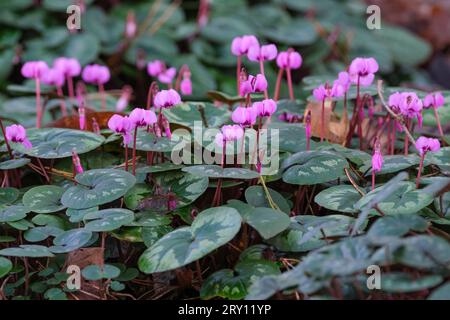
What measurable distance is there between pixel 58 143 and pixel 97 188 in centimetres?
26

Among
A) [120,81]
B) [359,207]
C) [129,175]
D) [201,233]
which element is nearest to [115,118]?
[129,175]

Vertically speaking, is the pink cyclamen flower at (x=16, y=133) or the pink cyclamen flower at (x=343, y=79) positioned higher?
the pink cyclamen flower at (x=343, y=79)

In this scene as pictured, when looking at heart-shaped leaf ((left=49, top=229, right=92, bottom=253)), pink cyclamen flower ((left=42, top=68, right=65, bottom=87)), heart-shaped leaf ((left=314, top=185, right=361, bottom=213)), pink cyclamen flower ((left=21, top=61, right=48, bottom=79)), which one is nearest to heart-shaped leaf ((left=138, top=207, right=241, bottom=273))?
heart-shaped leaf ((left=49, top=229, right=92, bottom=253))

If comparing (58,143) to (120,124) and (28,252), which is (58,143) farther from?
(28,252)

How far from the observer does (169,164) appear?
1.70 metres

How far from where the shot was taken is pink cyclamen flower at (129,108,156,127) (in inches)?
61.8

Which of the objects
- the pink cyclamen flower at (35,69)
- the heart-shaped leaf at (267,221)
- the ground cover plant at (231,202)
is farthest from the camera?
the pink cyclamen flower at (35,69)

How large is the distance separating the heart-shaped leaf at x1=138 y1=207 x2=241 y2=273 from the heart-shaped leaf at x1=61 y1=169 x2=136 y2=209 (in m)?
0.16

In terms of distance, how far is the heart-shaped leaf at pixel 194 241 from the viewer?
1.37m

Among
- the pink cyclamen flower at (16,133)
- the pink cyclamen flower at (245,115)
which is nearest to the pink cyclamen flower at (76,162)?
the pink cyclamen flower at (16,133)

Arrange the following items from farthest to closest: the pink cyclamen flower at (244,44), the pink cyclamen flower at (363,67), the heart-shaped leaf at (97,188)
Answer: the pink cyclamen flower at (244,44)
the pink cyclamen flower at (363,67)
the heart-shaped leaf at (97,188)

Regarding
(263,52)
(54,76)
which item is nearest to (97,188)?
(263,52)

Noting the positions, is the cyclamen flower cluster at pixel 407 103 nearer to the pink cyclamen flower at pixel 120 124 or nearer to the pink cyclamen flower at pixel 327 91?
the pink cyclamen flower at pixel 327 91

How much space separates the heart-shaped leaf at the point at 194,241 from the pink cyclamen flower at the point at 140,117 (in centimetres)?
25
